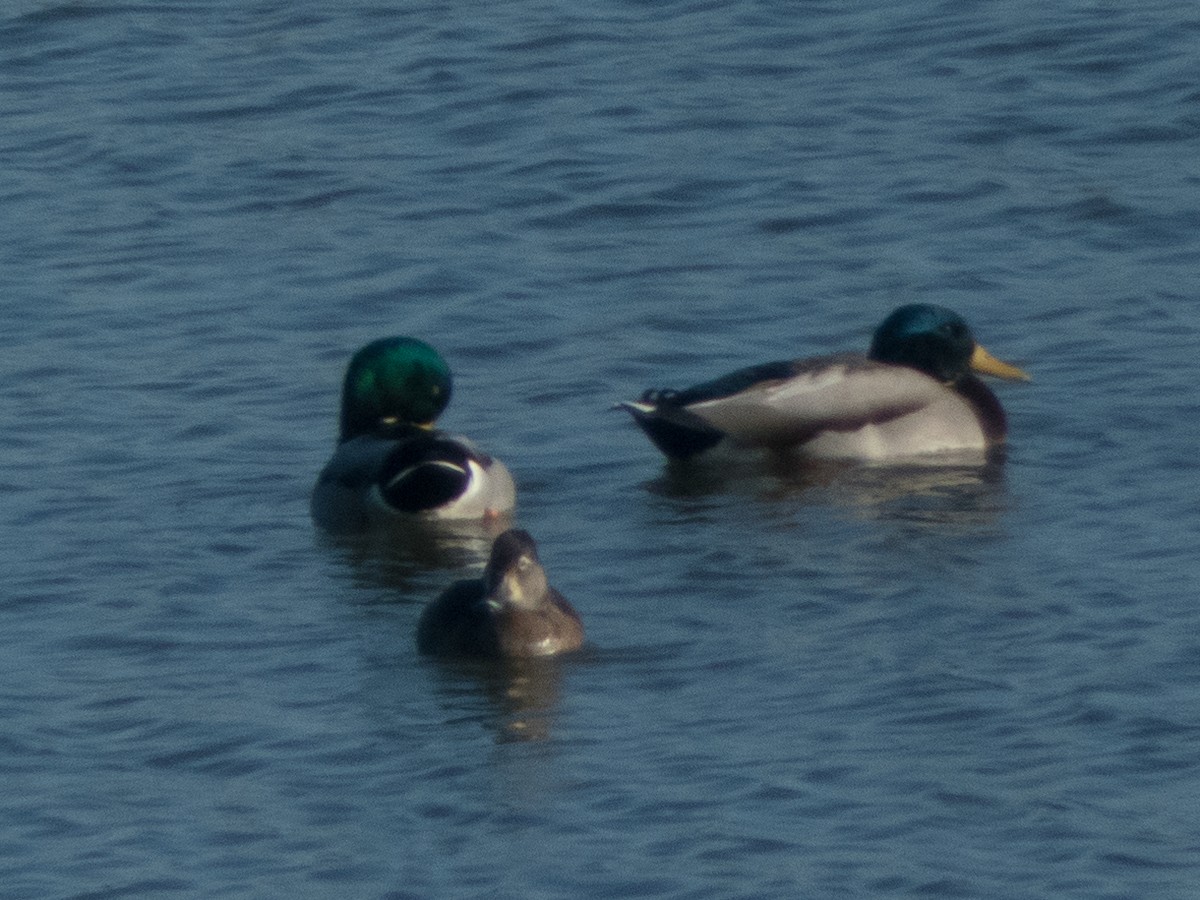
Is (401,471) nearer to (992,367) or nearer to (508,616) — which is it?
(508,616)

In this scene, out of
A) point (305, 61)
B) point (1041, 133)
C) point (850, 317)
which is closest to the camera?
point (850, 317)

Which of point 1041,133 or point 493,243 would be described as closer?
point 493,243

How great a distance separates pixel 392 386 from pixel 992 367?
2.37 meters

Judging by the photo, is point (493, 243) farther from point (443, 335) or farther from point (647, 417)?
point (647, 417)

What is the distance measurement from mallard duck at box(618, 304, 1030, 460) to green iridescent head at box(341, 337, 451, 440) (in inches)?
29.3

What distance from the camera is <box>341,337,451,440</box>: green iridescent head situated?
1130cm

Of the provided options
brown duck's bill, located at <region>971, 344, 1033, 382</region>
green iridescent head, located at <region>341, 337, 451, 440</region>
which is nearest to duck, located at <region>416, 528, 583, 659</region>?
green iridescent head, located at <region>341, 337, 451, 440</region>

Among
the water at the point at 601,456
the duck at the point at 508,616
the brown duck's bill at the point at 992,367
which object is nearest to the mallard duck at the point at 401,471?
the water at the point at 601,456

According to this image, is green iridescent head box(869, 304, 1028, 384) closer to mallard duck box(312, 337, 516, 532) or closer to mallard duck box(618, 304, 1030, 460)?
mallard duck box(618, 304, 1030, 460)

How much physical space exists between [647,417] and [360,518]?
4.00 ft

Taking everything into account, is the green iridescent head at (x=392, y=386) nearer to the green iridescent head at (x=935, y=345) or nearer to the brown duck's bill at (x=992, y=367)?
the green iridescent head at (x=935, y=345)

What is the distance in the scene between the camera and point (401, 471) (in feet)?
35.2

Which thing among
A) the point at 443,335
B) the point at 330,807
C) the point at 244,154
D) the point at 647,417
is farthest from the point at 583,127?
the point at 330,807

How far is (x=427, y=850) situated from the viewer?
23.4 feet
